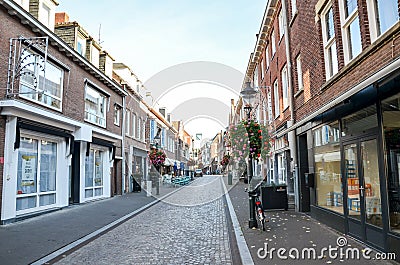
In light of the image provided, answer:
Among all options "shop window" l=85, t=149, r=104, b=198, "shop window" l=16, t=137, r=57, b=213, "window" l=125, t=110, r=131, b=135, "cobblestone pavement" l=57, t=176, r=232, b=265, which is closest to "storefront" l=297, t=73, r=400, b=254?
"cobblestone pavement" l=57, t=176, r=232, b=265

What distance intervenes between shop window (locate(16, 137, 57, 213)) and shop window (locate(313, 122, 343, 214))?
9.45 m

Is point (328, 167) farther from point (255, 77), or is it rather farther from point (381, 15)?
point (255, 77)

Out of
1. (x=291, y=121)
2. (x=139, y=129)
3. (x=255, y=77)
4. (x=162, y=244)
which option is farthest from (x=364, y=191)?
(x=139, y=129)

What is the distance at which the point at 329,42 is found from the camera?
879cm

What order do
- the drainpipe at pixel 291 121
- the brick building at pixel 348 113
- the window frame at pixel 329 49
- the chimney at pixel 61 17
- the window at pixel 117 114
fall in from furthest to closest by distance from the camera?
the window at pixel 117 114 → the chimney at pixel 61 17 → the drainpipe at pixel 291 121 → the window frame at pixel 329 49 → the brick building at pixel 348 113

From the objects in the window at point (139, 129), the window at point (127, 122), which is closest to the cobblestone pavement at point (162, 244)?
the window at point (127, 122)

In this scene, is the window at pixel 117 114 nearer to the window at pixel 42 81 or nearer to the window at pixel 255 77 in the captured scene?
the window at pixel 42 81

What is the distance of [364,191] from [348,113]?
5.86 ft

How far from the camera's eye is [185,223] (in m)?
10.7

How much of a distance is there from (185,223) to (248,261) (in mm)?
5099

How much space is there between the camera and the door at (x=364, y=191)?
20.6 ft

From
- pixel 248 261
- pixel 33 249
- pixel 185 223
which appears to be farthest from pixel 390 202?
pixel 33 249

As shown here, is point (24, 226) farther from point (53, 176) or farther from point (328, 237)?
point (328, 237)

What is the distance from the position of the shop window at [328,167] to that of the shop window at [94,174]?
438 inches
